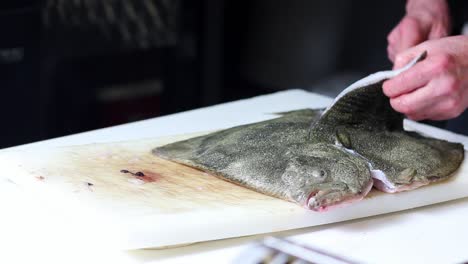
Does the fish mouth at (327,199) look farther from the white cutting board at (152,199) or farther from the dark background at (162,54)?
the dark background at (162,54)

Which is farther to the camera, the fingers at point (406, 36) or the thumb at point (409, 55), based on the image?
the fingers at point (406, 36)

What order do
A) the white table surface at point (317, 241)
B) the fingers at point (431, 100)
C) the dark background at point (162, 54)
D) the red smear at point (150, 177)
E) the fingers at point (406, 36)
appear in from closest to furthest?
1. the white table surface at point (317, 241)
2. the red smear at point (150, 177)
3. the fingers at point (431, 100)
4. the fingers at point (406, 36)
5. the dark background at point (162, 54)

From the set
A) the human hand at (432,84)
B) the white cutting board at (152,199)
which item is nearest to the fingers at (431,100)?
the human hand at (432,84)

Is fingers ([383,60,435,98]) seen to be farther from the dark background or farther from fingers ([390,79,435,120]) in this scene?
the dark background

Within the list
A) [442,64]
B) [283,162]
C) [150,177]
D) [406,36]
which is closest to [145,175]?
[150,177]

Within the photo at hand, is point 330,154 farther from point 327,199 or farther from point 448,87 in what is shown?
point 448,87

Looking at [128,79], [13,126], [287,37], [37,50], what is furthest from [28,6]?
[287,37]
